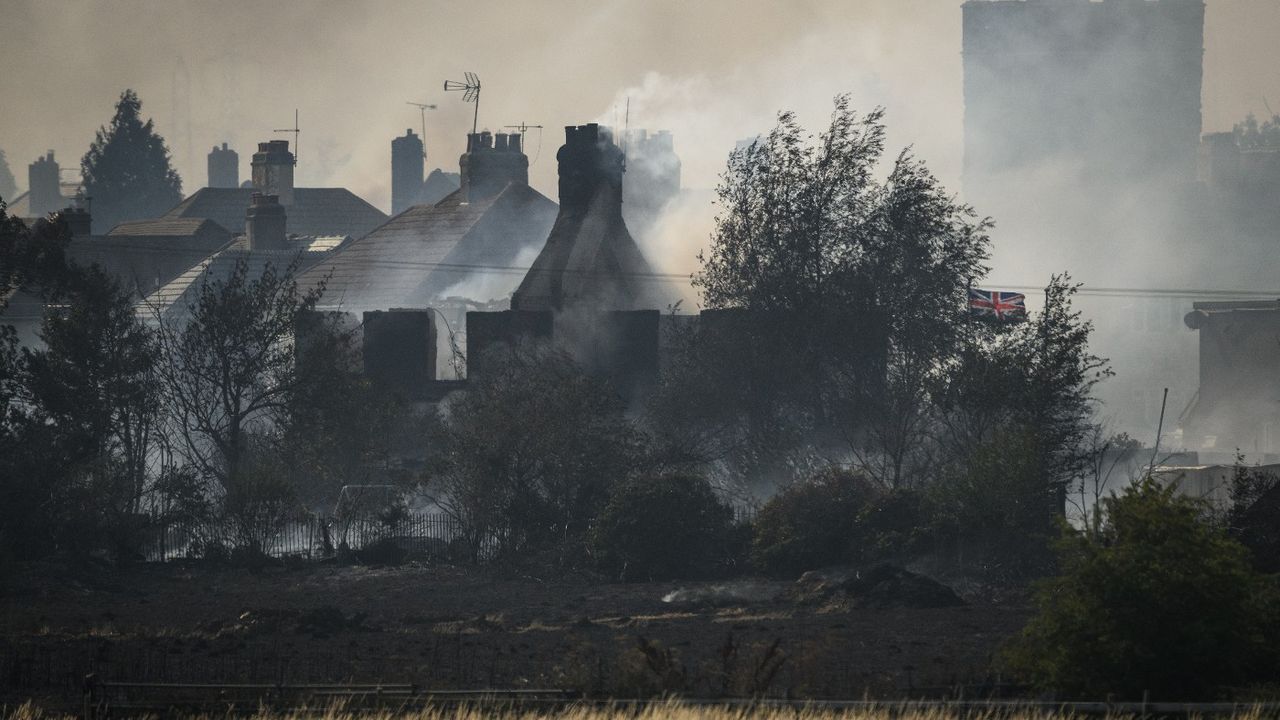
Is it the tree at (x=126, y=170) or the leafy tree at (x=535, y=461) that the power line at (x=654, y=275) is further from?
the tree at (x=126, y=170)

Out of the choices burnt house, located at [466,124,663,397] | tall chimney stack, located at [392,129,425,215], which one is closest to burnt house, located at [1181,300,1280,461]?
burnt house, located at [466,124,663,397]

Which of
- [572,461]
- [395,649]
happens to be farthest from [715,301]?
[395,649]

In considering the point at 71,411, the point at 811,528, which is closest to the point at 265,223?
the point at 71,411

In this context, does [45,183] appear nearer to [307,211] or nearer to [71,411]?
[307,211]

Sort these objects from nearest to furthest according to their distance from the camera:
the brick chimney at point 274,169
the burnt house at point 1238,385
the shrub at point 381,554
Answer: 1. the shrub at point 381,554
2. the burnt house at point 1238,385
3. the brick chimney at point 274,169

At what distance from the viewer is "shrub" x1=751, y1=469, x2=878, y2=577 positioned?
36125mm

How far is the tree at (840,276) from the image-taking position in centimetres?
4809

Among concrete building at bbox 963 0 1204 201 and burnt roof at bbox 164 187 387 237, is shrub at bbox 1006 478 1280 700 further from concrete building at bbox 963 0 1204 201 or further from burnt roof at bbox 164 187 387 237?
concrete building at bbox 963 0 1204 201

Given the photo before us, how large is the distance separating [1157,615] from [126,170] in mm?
135748

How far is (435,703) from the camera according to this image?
72.6 feet

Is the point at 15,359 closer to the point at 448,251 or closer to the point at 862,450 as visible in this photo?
the point at 862,450

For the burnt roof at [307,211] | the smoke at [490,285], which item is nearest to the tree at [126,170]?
the burnt roof at [307,211]

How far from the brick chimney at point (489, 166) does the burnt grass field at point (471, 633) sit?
48505 mm

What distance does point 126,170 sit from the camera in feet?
482
